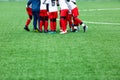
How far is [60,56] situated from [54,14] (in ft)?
13.7

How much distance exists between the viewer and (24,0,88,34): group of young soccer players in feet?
40.3

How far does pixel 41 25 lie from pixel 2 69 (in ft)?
19.0

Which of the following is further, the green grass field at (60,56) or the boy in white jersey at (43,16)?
the boy in white jersey at (43,16)

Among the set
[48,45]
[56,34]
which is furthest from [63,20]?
[48,45]

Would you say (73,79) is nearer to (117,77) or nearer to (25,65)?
(117,77)

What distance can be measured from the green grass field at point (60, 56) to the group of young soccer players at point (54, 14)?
1.65 feet

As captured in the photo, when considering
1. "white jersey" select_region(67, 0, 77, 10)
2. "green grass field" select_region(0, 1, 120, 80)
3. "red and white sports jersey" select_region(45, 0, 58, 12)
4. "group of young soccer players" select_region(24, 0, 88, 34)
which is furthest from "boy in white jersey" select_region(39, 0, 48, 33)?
"white jersey" select_region(67, 0, 77, 10)

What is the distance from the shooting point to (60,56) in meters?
8.27

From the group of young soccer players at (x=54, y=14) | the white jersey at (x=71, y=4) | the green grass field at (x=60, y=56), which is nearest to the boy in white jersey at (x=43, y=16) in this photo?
the group of young soccer players at (x=54, y=14)

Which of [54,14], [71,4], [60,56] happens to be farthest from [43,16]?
[60,56]

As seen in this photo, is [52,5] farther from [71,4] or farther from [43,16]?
[71,4]

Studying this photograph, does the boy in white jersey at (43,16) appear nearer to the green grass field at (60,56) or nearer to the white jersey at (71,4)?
the green grass field at (60,56)

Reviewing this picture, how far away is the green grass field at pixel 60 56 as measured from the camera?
665 centimetres

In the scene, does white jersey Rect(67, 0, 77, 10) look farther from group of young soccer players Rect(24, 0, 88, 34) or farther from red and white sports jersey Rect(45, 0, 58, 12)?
red and white sports jersey Rect(45, 0, 58, 12)
